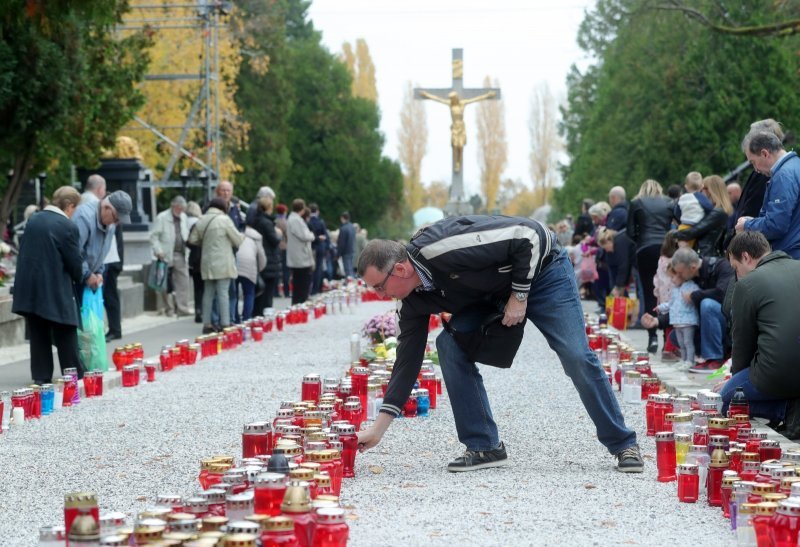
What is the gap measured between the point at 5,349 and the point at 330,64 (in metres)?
53.8

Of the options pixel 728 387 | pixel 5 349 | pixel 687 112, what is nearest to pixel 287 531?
pixel 728 387

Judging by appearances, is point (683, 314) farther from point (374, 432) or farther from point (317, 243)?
point (317, 243)

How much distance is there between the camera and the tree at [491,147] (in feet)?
347

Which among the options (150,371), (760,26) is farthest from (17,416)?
(760,26)

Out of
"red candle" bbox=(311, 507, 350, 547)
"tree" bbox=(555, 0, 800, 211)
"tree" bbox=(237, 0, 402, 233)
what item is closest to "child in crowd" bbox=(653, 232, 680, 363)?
"red candle" bbox=(311, 507, 350, 547)

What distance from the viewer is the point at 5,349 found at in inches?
640

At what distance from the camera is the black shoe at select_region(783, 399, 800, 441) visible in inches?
333

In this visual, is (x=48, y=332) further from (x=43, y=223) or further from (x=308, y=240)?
(x=308, y=240)

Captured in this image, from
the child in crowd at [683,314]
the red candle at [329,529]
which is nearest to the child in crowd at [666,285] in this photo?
the child in crowd at [683,314]

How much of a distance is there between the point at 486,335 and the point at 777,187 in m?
3.32

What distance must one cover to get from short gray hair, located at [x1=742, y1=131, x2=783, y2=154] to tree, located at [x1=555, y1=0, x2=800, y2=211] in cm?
2181

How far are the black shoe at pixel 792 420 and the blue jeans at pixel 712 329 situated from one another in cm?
388

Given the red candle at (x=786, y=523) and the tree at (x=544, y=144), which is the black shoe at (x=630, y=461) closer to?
the red candle at (x=786, y=523)

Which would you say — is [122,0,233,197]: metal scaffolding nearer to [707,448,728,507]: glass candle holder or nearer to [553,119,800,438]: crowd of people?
[553,119,800,438]: crowd of people
